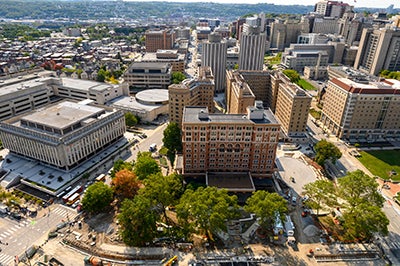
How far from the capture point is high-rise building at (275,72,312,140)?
144250mm

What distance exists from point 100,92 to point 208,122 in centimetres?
10612

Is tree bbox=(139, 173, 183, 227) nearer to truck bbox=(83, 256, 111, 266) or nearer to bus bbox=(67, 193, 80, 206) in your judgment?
truck bbox=(83, 256, 111, 266)

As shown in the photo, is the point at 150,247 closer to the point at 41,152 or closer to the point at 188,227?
the point at 188,227

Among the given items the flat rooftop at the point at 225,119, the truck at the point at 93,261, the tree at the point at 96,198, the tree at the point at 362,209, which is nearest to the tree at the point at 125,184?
the tree at the point at 96,198

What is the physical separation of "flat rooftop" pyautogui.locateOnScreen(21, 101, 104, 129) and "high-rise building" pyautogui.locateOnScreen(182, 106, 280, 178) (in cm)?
5310

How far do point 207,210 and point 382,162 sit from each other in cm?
10348

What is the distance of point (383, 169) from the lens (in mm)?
131750

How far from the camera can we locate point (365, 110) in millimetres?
152000

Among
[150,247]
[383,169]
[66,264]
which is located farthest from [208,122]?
[383,169]

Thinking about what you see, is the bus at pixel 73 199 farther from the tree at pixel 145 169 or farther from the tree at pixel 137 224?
the tree at pixel 137 224

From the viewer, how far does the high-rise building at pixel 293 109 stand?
14425 centimetres

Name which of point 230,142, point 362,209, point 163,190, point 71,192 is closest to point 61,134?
point 71,192

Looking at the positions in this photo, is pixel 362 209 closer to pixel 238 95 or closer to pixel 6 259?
pixel 238 95

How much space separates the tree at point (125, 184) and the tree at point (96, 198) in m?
4.34
